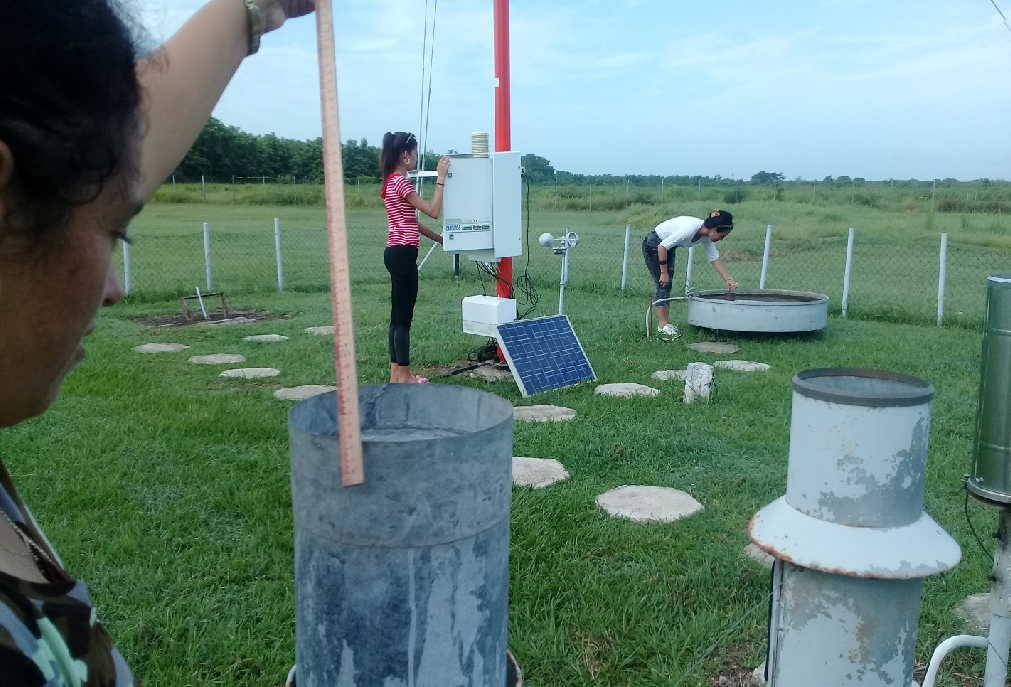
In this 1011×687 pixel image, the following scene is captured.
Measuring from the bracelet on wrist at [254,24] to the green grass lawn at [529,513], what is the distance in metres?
1.97

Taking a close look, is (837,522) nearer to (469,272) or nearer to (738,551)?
(738,551)

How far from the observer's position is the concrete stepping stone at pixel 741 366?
6.65 m

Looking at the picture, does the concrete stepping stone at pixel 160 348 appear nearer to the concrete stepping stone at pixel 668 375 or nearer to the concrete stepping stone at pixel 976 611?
the concrete stepping stone at pixel 668 375

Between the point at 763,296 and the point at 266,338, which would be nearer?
the point at 266,338

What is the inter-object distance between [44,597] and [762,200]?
107ft

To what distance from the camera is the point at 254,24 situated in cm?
124

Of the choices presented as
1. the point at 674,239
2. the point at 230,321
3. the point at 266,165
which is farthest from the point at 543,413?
the point at 266,165

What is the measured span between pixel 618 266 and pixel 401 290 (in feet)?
28.7

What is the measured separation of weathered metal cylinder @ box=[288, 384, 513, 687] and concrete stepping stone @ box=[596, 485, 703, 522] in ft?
7.40

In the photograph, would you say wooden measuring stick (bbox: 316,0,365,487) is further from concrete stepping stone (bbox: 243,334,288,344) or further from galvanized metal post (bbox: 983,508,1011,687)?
concrete stepping stone (bbox: 243,334,288,344)

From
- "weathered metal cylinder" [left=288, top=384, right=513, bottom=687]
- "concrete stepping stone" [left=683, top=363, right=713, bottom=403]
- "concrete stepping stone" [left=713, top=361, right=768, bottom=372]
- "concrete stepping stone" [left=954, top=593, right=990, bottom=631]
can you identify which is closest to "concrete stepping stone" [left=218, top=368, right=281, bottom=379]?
"concrete stepping stone" [left=683, top=363, right=713, bottom=403]

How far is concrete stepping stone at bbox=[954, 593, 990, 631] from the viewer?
112 inches

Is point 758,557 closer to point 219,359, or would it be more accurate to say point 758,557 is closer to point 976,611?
point 976,611

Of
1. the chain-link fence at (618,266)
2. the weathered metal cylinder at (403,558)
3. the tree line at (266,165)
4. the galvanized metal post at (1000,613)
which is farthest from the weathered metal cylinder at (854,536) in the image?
the tree line at (266,165)
